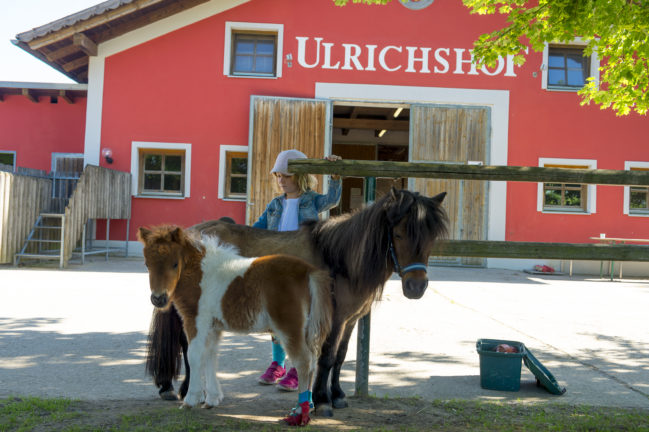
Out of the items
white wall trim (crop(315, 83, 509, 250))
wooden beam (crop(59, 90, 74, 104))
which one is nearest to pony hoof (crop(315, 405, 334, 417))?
white wall trim (crop(315, 83, 509, 250))

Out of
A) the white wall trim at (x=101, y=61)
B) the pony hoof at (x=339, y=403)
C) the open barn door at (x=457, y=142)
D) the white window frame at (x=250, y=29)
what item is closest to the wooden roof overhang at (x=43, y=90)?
the white wall trim at (x=101, y=61)

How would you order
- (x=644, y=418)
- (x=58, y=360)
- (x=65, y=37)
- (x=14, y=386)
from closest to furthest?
1. (x=644, y=418)
2. (x=14, y=386)
3. (x=58, y=360)
4. (x=65, y=37)

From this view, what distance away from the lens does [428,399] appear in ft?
11.4

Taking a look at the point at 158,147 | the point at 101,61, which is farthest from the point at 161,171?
the point at 101,61

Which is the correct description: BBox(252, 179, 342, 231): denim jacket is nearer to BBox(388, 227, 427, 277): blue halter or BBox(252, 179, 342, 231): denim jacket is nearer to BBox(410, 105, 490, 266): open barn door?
BBox(388, 227, 427, 277): blue halter

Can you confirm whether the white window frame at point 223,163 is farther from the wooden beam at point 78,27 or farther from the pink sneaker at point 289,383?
the pink sneaker at point 289,383

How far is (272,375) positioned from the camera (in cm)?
373

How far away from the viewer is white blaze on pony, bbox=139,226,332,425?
2717 millimetres

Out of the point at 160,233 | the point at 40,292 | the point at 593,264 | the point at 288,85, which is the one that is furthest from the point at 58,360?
the point at 593,264

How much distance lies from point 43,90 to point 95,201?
5.72 metres

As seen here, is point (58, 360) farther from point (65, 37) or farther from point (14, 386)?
point (65, 37)

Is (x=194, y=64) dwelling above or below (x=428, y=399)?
above

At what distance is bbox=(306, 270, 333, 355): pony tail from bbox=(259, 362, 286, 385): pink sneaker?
1.06 m

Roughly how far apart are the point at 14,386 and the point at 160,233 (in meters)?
1.84
